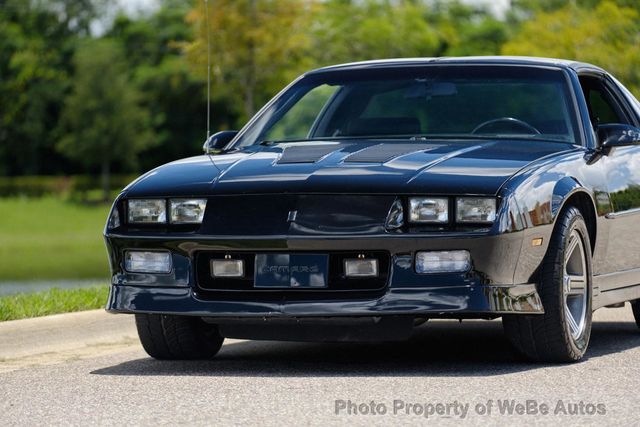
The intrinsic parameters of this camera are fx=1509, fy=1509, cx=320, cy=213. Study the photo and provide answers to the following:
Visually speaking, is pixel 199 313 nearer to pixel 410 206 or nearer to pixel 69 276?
pixel 410 206

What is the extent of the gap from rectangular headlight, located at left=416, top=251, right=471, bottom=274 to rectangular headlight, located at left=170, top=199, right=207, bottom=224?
1.07 meters

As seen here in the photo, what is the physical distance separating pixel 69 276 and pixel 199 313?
1880 centimetres

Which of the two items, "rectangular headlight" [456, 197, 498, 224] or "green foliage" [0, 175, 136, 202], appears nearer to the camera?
"rectangular headlight" [456, 197, 498, 224]

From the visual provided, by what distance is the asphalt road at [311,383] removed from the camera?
18.7 feet

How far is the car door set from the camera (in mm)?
8102

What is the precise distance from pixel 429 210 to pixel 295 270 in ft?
2.17

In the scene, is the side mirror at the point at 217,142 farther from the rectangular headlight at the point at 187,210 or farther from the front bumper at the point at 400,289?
the front bumper at the point at 400,289

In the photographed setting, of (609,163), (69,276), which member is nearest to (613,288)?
(609,163)

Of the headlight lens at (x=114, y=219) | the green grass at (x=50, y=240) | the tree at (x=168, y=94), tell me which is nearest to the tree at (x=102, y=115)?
the tree at (x=168, y=94)

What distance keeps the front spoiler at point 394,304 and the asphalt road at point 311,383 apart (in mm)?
291

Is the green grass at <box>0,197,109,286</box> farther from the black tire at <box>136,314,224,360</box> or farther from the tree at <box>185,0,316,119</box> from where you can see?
the black tire at <box>136,314,224,360</box>

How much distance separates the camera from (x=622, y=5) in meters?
45.2

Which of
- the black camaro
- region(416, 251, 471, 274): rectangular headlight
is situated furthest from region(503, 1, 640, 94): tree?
region(416, 251, 471, 274): rectangular headlight

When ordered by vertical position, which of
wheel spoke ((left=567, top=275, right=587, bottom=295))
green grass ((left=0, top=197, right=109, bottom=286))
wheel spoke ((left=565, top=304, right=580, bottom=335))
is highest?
wheel spoke ((left=567, top=275, right=587, bottom=295))
